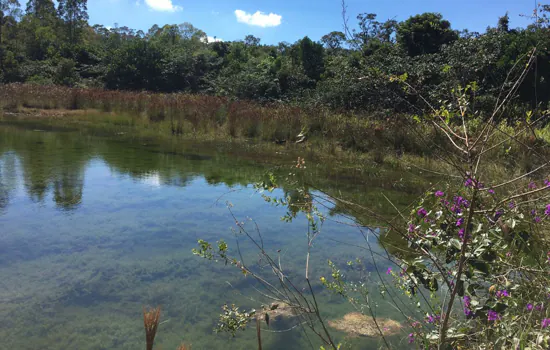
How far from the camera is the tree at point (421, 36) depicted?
13.2m

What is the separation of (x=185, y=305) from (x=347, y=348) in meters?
0.92

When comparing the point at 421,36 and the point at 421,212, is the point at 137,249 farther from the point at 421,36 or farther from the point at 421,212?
the point at 421,36

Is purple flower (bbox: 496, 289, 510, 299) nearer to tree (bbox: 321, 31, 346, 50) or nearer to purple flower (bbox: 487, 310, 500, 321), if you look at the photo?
purple flower (bbox: 487, 310, 500, 321)

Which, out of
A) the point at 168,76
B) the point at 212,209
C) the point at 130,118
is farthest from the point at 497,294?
the point at 168,76

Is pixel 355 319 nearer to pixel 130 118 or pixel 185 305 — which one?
pixel 185 305

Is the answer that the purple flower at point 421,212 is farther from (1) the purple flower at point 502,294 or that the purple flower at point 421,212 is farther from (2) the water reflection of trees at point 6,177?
(2) the water reflection of trees at point 6,177

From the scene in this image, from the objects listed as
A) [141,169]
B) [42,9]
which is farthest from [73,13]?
[141,169]

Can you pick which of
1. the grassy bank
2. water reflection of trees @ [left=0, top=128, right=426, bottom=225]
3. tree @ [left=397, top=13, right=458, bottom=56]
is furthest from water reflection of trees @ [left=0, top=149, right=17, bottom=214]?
tree @ [left=397, top=13, right=458, bottom=56]

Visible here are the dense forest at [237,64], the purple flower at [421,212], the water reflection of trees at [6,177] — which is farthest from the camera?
the dense forest at [237,64]

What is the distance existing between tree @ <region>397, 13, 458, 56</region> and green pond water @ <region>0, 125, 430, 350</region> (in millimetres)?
8429

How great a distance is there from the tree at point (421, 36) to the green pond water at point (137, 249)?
332 inches

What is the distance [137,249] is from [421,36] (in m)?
12.5

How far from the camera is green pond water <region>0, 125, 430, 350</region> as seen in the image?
2215mm

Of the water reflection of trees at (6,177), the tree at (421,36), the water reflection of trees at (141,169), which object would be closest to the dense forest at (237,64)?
the tree at (421,36)
